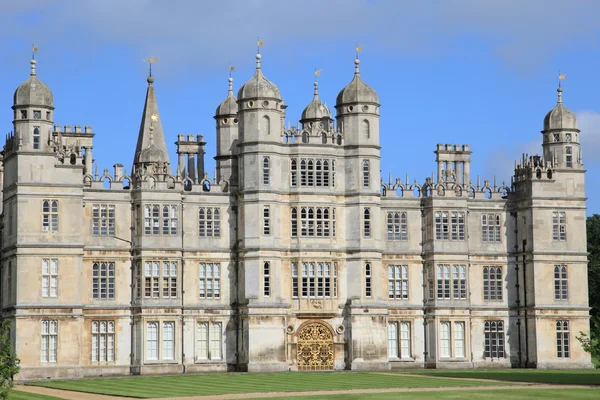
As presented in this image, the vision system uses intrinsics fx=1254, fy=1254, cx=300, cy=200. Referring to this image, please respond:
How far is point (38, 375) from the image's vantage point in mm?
64500

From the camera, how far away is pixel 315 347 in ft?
233

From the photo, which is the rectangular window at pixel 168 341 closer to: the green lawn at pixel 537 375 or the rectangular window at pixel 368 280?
the rectangular window at pixel 368 280

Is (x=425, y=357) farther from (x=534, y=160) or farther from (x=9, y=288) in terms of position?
(x=9, y=288)

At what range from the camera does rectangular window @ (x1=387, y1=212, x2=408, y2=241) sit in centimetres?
7444

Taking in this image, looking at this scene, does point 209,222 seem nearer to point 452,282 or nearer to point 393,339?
point 393,339

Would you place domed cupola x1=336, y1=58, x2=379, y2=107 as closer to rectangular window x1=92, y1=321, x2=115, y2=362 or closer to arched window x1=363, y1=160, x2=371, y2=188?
arched window x1=363, y1=160, x2=371, y2=188

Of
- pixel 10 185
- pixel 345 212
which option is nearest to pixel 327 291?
pixel 345 212

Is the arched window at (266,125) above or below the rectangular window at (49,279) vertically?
above

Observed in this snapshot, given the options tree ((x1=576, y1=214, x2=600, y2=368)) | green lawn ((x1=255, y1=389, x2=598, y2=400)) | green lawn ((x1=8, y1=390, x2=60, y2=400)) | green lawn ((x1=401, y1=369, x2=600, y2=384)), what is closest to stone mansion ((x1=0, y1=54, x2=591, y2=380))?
green lawn ((x1=401, y1=369, x2=600, y2=384))

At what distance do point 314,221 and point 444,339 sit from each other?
A: 35.6 ft

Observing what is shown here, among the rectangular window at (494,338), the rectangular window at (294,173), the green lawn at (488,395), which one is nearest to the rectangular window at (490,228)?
the rectangular window at (494,338)

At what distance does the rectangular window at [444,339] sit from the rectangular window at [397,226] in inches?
Answer: 223

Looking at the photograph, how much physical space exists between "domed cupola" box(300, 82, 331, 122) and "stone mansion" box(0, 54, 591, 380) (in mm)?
139

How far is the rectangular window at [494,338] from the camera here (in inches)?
2970
